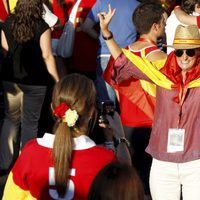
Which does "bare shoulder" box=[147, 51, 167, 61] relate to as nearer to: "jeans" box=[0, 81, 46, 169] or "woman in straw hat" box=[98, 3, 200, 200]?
"woman in straw hat" box=[98, 3, 200, 200]

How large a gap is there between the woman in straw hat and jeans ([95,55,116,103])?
2.13 meters

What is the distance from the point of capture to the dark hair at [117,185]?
91.7 inches

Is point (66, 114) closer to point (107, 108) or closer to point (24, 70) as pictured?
point (107, 108)

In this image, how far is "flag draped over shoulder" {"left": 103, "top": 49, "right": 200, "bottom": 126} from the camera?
4023 mm

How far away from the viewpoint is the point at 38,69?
18.7 ft

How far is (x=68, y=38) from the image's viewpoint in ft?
21.1

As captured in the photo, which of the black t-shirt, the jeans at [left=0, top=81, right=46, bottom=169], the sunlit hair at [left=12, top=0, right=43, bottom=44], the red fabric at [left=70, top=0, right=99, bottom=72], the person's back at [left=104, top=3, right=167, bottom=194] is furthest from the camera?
the red fabric at [left=70, top=0, right=99, bottom=72]

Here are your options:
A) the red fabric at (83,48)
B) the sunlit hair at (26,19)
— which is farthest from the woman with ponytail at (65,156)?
the red fabric at (83,48)

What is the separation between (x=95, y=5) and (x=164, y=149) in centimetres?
260

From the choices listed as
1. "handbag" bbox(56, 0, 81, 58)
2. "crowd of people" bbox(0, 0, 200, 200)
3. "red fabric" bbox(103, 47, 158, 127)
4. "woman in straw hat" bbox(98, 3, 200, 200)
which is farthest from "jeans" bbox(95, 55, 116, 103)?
"woman in straw hat" bbox(98, 3, 200, 200)

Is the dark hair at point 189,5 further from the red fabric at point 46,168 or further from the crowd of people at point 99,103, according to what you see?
the red fabric at point 46,168

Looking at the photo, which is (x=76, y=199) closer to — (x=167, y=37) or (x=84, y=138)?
(x=84, y=138)

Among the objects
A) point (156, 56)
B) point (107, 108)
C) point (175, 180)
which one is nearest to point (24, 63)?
point (156, 56)

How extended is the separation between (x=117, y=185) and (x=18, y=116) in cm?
369
